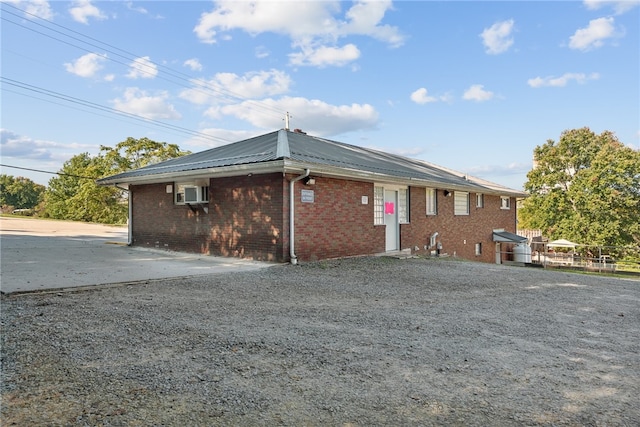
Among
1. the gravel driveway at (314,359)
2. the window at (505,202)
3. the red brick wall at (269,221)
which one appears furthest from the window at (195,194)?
the window at (505,202)

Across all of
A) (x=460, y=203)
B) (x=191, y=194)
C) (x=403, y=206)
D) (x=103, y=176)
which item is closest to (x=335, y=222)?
(x=403, y=206)

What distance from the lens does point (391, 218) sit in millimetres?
12633

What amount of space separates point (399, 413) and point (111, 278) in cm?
646

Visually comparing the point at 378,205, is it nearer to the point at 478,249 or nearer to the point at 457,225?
the point at 457,225

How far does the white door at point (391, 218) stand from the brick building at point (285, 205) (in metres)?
0.03

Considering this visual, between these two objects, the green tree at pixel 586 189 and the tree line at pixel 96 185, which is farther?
the tree line at pixel 96 185

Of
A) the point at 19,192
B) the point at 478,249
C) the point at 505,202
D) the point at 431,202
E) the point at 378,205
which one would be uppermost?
the point at 19,192

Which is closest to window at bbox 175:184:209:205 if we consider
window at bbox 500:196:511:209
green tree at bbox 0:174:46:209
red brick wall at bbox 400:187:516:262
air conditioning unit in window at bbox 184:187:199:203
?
air conditioning unit in window at bbox 184:187:199:203

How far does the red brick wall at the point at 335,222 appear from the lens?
9693 mm

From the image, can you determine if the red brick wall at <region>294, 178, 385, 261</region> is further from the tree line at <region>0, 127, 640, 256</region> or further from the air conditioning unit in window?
the tree line at <region>0, 127, 640, 256</region>

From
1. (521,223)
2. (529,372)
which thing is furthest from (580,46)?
(521,223)

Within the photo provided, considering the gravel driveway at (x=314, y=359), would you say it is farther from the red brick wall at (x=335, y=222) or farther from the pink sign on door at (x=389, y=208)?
the pink sign on door at (x=389, y=208)

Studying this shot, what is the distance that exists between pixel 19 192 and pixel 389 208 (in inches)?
2664

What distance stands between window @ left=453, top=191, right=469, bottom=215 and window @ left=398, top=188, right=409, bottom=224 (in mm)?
3871
